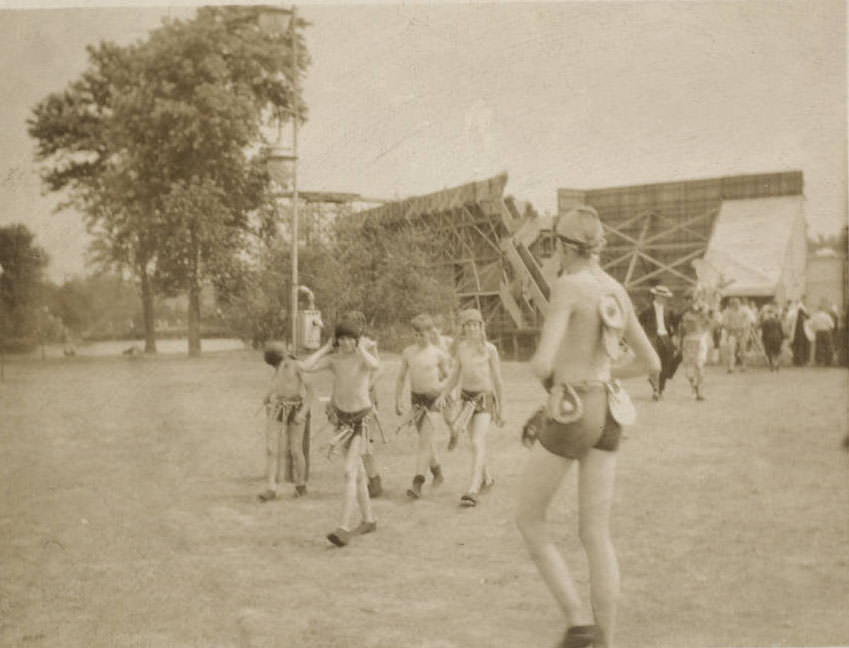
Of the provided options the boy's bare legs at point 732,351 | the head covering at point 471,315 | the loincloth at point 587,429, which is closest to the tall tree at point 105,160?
the head covering at point 471,315

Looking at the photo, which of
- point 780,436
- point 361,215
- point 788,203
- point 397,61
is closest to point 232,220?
point 361,215

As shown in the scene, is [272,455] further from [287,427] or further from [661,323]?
[661,323]

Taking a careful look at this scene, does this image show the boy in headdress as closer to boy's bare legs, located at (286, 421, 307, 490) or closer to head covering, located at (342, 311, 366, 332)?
head covering, located at (342, 311, 366, 332)

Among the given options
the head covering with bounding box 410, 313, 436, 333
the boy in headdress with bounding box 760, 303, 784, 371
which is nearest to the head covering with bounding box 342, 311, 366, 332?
the head covering with bounding box 410, 313, 436, 333

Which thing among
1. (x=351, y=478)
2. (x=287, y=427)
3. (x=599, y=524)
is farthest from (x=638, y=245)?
(x=287, y=427)

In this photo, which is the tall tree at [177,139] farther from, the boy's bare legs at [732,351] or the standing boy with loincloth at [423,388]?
the boy's bare legs at [732,351]

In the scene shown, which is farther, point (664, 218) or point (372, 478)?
point (372, 478)
